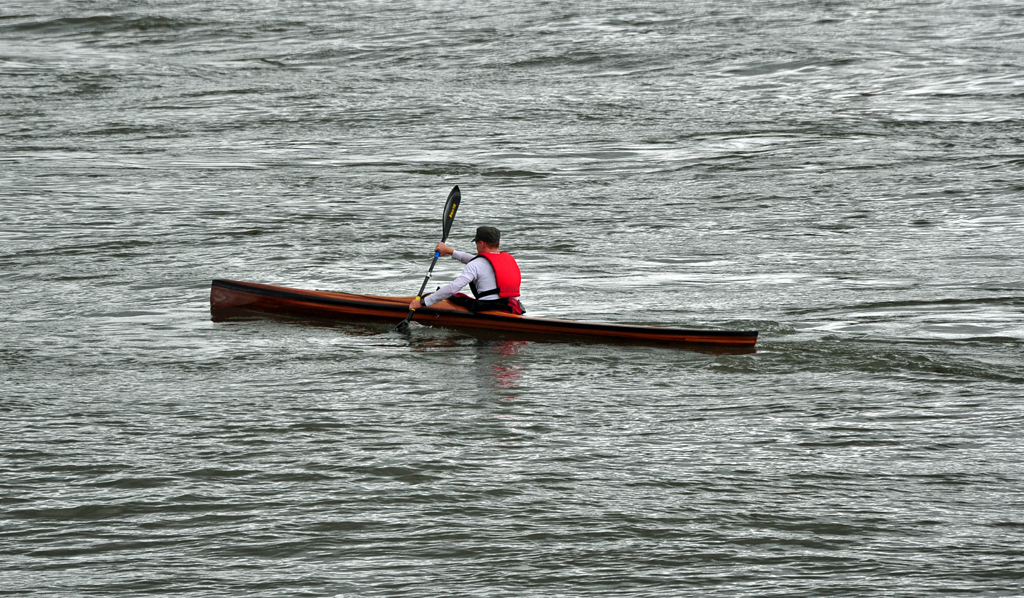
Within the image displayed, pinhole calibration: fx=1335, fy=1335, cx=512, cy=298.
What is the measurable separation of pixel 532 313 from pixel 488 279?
3.81ft

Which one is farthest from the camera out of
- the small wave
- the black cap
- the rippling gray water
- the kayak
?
the small wave

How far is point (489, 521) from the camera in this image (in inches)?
273

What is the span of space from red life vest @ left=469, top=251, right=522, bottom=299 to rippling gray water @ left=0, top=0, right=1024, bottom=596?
1.39ft

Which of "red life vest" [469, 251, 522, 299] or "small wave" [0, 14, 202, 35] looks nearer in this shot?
"red life vest" [469, 251, 522, 299]

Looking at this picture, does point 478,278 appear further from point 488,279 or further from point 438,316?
point 438,316

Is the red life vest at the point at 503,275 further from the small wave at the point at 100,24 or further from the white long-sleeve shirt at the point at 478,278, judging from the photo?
the small wave at the point at 100,24

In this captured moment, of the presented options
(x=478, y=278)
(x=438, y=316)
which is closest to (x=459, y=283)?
(x=478, y=278)

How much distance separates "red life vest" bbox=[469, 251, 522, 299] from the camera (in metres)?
10.4

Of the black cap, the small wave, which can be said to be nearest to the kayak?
the black cap

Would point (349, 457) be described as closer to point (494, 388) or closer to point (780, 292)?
point (494, 388)

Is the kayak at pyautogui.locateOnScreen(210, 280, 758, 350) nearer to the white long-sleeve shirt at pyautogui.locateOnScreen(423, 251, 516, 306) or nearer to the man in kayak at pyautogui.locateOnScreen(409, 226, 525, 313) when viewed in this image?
the man in kayak at pyautogui.locateOnScreen(409, 226, 525, 313)

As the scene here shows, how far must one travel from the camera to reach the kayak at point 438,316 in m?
9.95

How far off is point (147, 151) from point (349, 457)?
13492 mm

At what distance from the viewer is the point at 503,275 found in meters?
10.4
